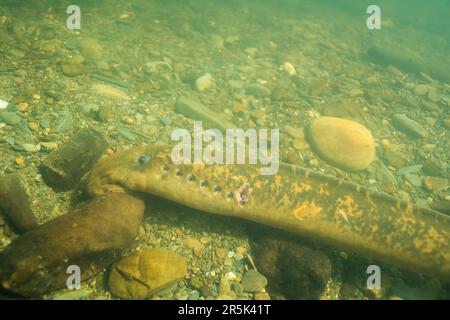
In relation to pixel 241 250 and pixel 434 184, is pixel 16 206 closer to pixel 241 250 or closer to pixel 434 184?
pixel 241 250

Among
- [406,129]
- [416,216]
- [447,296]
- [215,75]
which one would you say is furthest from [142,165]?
[406,129]

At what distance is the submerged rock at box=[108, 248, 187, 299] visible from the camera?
9.29ft

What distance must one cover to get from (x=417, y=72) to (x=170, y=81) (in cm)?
821

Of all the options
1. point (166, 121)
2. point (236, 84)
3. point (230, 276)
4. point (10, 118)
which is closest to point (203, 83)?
point (236, 84)

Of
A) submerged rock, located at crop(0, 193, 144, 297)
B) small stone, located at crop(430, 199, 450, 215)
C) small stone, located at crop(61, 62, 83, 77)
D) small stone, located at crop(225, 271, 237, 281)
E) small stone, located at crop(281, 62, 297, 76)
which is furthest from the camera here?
small stone, located at crop(281, 62, 297, 76)

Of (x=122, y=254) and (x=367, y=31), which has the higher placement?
(x=367, y=31)

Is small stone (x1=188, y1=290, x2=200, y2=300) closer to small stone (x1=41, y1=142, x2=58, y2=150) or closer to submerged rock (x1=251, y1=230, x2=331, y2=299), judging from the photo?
submerged rock (x1=251, y1=230, x2=331, y2=299)

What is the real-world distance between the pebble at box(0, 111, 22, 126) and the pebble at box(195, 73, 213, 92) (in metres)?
3.07

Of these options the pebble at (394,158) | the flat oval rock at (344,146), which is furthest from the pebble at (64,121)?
the pebble at (394,158)

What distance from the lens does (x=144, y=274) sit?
9.44 feet

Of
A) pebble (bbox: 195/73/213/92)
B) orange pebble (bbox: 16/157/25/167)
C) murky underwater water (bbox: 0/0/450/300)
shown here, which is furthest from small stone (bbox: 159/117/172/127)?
orange pebble (bbox: 16/157/25/167)

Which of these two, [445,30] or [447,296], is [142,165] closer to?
[447,296]

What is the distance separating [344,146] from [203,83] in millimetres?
2927

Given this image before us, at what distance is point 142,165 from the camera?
10.4 ft
